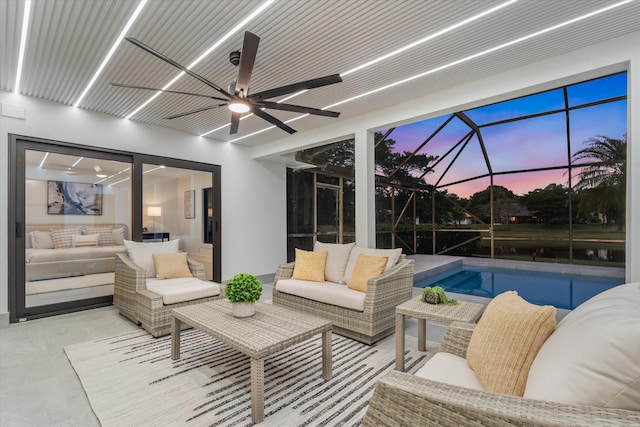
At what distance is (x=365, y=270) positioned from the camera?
10.9ft

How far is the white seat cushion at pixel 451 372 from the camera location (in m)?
1.39

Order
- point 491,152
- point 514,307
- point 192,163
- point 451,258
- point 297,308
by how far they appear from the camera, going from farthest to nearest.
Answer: point 451,258 → point 491,152 → point 192,163 → point 297,308 → point 514,307

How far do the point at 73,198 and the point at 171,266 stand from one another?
68.1 inches

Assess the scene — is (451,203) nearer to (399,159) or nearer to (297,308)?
(399,159)

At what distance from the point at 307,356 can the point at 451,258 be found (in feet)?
22.4

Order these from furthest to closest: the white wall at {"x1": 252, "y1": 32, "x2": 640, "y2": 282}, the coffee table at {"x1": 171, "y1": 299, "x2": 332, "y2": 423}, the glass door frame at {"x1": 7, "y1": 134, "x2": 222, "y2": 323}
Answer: the glass door frame at {"x1": 7, "y1": 134, "x2": 222, "y2": 323}
the white wall at {"x1": 252, "y1": 32, "x2": 640, "y2": 282}
the coffee table at {"x1": 171, "y1": 299, "x2": 332, "y2": 423}

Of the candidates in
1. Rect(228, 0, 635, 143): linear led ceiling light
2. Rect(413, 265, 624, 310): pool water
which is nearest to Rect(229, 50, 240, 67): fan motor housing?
Rect(228, 0, 635, 143): linear led ceiling light

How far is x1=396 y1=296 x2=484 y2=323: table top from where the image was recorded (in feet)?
7.15

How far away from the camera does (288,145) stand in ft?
17.9

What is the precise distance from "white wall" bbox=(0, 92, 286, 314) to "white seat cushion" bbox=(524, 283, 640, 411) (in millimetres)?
5154

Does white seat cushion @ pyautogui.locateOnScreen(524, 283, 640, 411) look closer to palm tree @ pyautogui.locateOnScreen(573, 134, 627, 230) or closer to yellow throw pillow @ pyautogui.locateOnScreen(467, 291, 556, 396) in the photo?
yellow throw pillow @ pyautogui.locateOnScreen(467, 291, 556, 396)

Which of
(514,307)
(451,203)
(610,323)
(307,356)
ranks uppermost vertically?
(451,203)

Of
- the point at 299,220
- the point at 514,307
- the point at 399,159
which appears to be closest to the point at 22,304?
the point at 299,220

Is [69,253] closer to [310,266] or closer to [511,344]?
[310,266]
